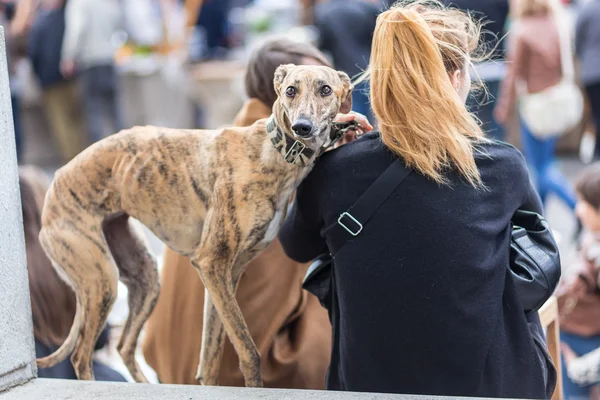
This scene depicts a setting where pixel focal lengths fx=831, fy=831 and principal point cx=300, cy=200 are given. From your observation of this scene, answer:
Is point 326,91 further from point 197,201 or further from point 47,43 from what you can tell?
point 47,43

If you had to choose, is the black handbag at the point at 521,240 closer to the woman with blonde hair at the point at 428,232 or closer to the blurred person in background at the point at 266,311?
the woman with blonde hair at the point at 428,232

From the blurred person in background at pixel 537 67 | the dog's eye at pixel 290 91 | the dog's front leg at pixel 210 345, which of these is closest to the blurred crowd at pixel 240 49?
the blurred person in background at pixel 537 67

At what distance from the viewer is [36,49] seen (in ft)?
28.1

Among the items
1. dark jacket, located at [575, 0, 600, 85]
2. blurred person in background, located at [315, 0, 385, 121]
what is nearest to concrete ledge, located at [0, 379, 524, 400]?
blurred person in background, located at [315, 0, 385, 121]

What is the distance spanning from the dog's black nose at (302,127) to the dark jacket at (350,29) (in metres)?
5.20

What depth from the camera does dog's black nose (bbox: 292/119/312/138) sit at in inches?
72.3

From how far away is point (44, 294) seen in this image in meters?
2.82

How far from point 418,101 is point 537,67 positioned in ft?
13.4

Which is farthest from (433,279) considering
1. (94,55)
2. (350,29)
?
(94,55)

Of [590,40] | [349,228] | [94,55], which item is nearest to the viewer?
[349,228]

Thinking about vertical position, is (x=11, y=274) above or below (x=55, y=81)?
above

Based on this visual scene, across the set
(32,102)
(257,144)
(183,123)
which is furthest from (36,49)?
(257,144)

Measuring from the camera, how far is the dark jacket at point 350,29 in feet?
23.0

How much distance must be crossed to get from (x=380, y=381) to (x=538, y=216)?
586 mm
